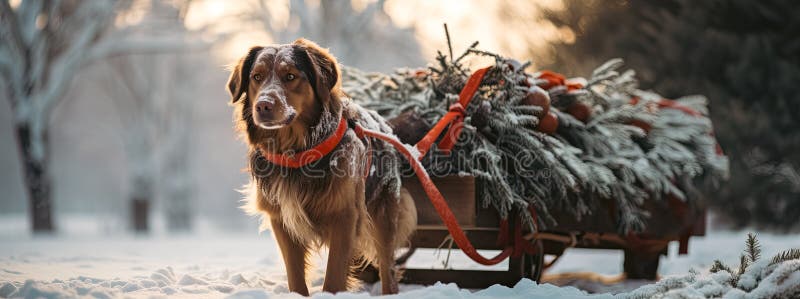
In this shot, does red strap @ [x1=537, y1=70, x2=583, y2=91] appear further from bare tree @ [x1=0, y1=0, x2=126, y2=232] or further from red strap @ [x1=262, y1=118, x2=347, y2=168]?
bare tree @ [x1=0, y1=0, x2=126, y2=232]

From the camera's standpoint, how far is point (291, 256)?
3.32 m

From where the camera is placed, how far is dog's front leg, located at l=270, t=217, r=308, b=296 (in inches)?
129

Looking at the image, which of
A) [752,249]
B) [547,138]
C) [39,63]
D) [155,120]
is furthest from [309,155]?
[155,120]

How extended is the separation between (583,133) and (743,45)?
7.47 m

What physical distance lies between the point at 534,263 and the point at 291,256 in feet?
6.05

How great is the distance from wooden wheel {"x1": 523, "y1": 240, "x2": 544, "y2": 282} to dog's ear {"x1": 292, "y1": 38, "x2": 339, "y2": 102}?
5.62ft

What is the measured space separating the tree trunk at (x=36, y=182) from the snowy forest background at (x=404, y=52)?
0.03 meters

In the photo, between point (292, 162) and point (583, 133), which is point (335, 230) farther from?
point (583, 133)

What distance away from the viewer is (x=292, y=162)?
10.2 ft

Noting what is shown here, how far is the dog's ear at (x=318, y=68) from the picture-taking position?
123 inches

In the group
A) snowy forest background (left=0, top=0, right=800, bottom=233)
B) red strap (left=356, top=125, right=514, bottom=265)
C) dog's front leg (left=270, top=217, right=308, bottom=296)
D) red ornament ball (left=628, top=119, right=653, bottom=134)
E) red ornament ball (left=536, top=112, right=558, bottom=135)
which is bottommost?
dog's front leg (left=270, top=217, right=308, bottom=296)

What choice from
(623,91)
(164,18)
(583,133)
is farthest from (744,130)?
(164,18)

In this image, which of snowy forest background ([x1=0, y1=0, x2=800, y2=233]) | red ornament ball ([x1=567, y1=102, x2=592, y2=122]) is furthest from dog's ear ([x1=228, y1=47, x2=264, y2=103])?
snowy forest background ([x1=0, y1=0, x2=800, y2=233])

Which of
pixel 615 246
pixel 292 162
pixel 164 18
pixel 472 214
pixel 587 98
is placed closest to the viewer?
pixel 292 162
